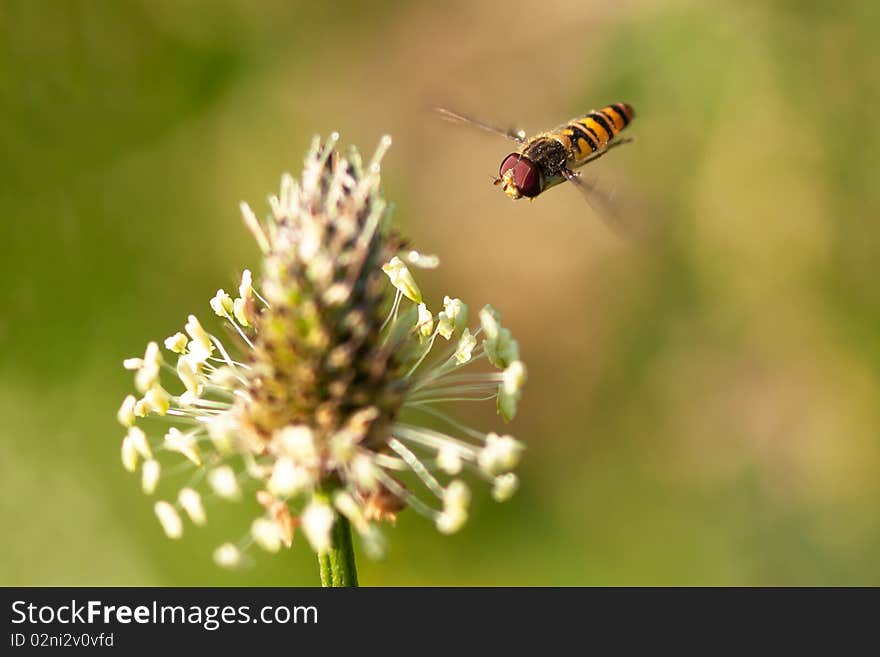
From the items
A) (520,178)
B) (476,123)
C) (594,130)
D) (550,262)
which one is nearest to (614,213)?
(520,178)

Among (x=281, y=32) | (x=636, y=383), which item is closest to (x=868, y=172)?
(x=636, y=383)

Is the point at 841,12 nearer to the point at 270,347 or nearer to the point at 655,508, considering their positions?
the point at 655,508

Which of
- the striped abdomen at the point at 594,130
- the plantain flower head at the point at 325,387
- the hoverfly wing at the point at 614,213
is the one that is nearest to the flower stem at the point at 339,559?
the plantain flower head at the point at 325,387

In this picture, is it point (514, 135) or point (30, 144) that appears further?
point (30, 144)

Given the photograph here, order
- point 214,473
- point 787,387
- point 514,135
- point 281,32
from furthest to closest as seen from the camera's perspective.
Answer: point 281,32 < point 787,387 < point 514,135 < point 214,473

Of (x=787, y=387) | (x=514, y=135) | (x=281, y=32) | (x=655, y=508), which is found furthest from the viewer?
(x=281, y=32)

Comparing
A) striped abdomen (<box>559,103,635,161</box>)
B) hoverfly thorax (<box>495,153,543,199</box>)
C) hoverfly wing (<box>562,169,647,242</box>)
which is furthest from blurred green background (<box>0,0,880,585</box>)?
hoverfly wing (<box>562,169,647,242</box>)

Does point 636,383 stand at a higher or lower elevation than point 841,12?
lower
